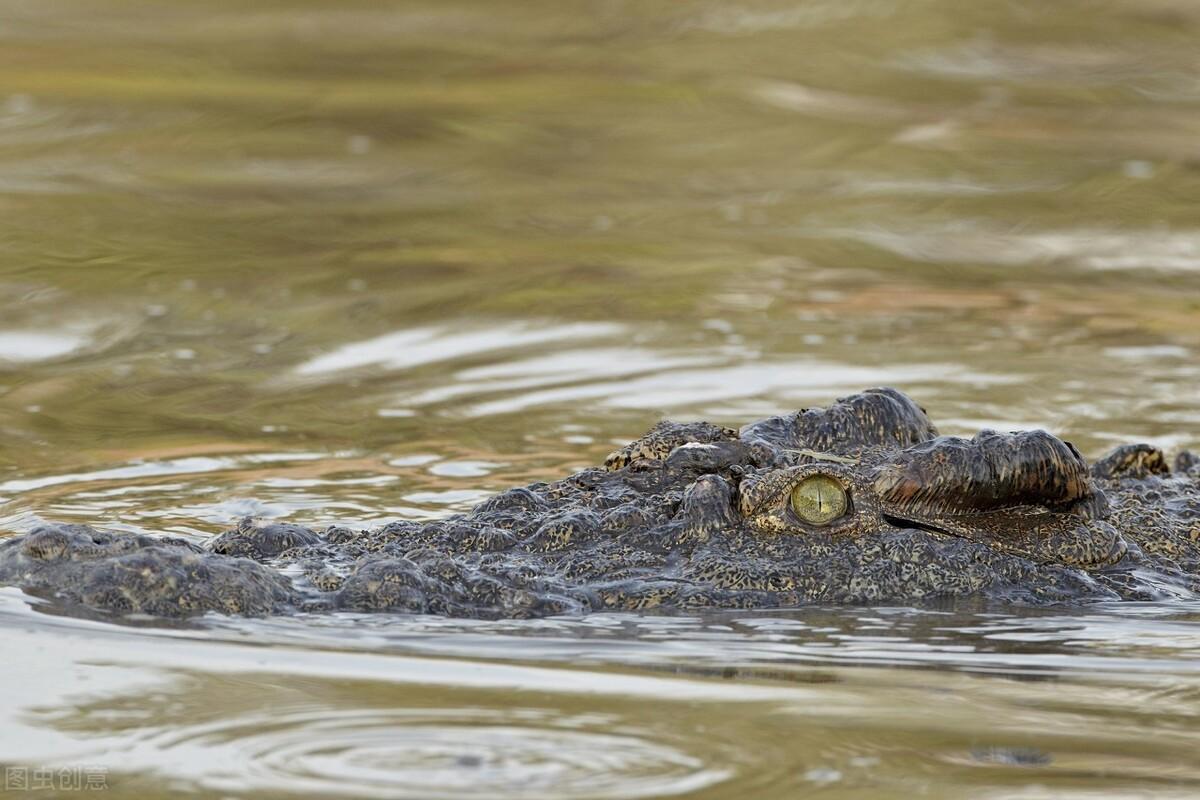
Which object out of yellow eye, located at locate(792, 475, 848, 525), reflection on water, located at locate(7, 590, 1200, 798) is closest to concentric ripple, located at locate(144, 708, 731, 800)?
reflection on water, located at locate(7, 590, 1200, 798)

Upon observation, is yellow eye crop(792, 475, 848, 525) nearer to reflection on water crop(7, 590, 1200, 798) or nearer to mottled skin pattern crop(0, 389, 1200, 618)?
mottled skin pattern crop(0, 389, 1200, 618)

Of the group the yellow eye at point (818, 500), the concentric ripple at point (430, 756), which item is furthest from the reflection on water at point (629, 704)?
the yellow eye at point (818, 500)

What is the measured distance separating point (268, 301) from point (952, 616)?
19.0 feet

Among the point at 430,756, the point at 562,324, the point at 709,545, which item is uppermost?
the point at 562,324

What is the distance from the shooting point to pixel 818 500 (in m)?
4.81

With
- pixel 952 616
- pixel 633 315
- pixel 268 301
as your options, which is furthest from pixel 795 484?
pixel 268 301

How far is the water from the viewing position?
151 inches

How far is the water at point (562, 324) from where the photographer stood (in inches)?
151

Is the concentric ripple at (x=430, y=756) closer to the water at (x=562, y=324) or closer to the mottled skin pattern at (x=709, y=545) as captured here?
the water at (x=562, y=324)

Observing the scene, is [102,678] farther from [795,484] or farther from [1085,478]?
[1085,478]

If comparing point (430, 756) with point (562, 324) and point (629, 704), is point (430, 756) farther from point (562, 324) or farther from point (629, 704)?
point (562, 324)

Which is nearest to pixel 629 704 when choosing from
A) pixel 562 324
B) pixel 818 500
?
pixel 818 500

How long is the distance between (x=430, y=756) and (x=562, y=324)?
5.85m

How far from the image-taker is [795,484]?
188 inches
